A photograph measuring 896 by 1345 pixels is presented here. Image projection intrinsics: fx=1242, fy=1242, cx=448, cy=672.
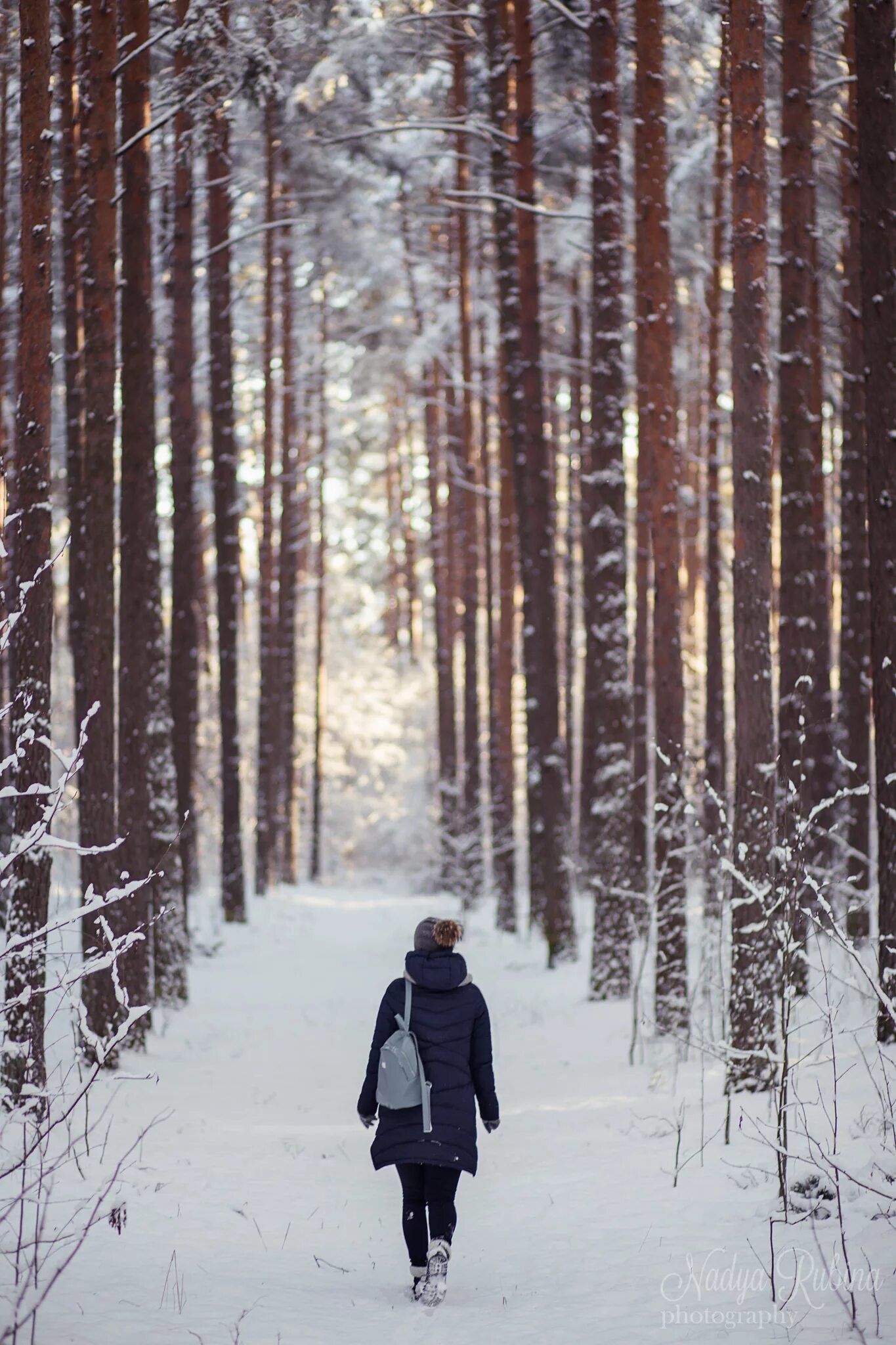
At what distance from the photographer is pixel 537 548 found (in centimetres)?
1488

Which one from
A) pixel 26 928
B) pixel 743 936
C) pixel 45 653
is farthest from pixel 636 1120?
pixel 45 653

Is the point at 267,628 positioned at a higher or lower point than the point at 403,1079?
higher

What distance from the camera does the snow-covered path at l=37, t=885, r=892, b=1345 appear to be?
5.09 metres

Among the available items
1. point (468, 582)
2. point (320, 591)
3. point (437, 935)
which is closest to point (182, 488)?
point (468, 582)

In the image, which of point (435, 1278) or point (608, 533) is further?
point (608, 533)

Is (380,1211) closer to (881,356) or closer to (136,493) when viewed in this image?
(881,356)

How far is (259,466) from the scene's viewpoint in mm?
27000

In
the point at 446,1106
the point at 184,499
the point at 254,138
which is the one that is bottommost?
the point at 446,1106

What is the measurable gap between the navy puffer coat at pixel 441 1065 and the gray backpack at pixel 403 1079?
0.04 m

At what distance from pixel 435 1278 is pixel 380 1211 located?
1817mm

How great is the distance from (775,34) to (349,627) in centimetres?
3256

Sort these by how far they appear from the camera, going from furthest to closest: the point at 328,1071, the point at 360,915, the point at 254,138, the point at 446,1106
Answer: the point at 360,915 → the point at 254,138 → the point at 328,1071 → the point at 446,1106

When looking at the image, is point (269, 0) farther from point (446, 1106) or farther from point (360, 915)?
point (360, 915)

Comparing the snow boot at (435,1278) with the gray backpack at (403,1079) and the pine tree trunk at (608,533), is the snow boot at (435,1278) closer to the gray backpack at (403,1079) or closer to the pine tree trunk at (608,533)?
the gray backpack at (403,1079)
